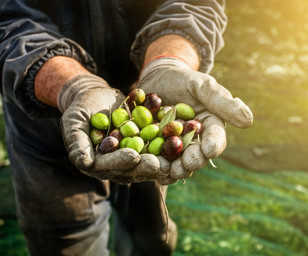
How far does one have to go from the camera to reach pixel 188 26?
2133 millimetres

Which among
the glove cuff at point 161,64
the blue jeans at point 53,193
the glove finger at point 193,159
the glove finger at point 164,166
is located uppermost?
the glove cuff at point 161,64

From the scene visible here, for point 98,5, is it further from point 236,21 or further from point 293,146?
point 236,21

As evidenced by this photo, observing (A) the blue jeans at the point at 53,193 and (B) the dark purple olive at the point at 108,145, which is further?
(A) the blue jeans at the point at 53,193

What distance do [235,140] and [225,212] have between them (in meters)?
1.65

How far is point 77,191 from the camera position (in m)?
2.20

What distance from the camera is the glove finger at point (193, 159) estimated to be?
152cm

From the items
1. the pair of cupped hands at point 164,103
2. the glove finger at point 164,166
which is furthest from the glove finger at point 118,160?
the glove finger at point 164,166

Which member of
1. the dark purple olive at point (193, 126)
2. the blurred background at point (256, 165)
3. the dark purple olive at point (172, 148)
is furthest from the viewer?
the blurred background at point (256, 165)

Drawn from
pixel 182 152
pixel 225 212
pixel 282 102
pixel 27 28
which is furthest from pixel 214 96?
pixel 282 102

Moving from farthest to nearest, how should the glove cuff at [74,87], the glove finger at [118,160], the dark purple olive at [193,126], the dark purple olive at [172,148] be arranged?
the glove cuff at [74,87], the dark purple olive at [193,126], the dark purple olive at [172,148], the glove finger at [118,160]

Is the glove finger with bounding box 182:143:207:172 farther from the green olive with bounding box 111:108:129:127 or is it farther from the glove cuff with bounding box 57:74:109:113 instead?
the glove cuff with bounding box 57:74:109:113

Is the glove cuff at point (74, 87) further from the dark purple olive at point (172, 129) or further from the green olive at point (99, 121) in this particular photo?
the dark purple olive at point (172, 129)

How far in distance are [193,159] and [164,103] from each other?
498 millimetres

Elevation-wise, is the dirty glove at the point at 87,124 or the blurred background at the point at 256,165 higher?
the dirty glove at the point at 87,124
